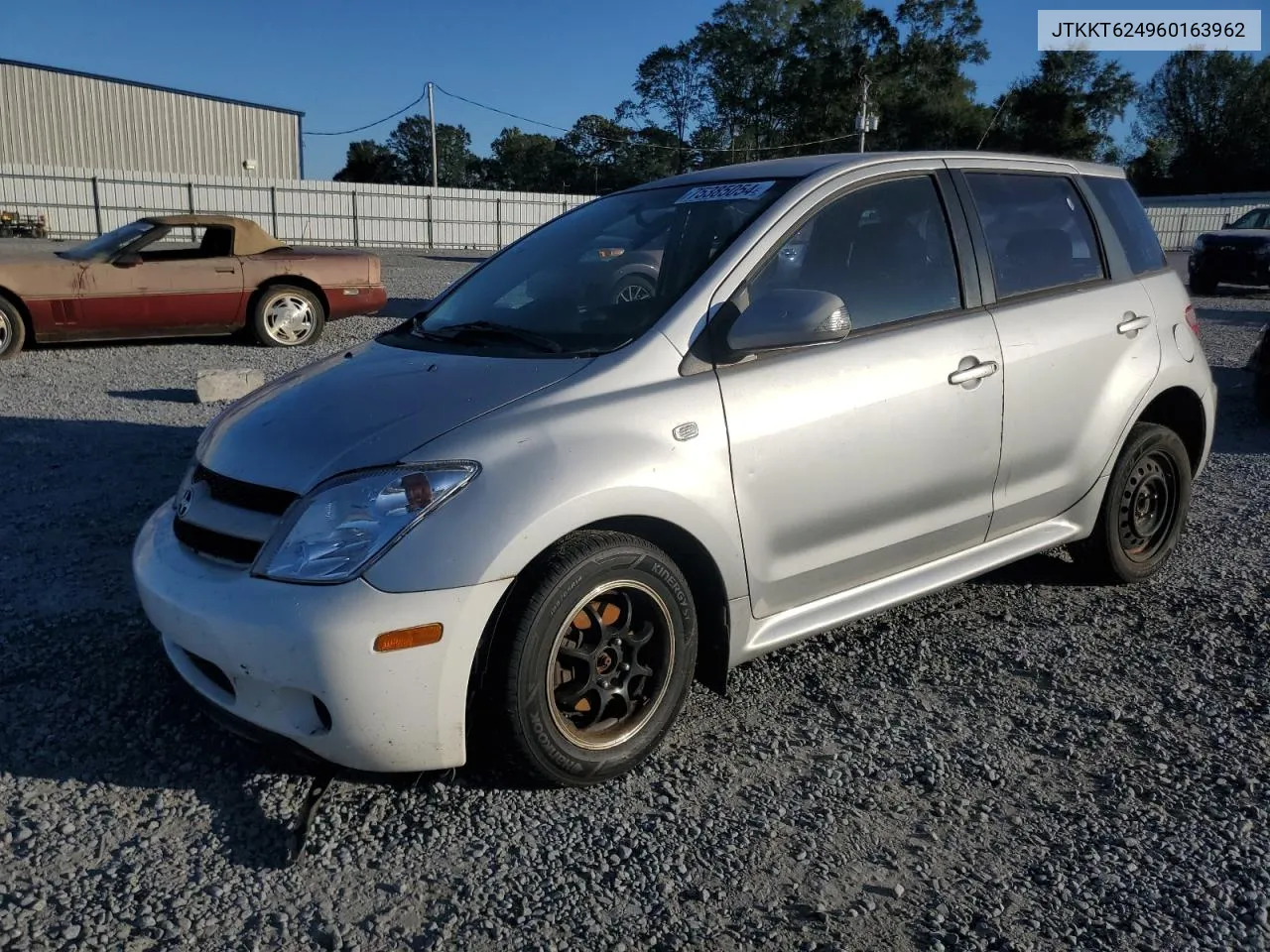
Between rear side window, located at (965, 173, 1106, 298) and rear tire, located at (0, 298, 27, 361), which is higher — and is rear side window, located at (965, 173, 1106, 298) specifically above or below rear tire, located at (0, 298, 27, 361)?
above

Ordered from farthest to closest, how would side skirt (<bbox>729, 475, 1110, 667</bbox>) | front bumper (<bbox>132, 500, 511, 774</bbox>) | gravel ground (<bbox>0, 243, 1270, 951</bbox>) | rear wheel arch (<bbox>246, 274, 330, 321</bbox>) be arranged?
rear wheel arch (<bbox>246, 274, 330, 321</bbox>), side skirt (<bbox>729, 475, 1110, 667</bbox>), front bumper (<bbox>132, 500, 511, 774</bbox>), gravel ground (<bbox>0, 243, 1270, 951</bbox>)

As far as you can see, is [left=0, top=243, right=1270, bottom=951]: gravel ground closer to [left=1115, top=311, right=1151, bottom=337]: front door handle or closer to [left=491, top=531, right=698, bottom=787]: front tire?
[left=491, top=531, right=698, bottom=787]: front tire

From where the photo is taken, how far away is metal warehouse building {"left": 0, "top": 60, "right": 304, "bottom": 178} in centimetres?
4084

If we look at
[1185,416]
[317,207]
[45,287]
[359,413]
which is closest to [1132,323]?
[1185,416]

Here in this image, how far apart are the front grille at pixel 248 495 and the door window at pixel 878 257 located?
1.51 metres

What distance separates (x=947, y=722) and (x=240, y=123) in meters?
47.9

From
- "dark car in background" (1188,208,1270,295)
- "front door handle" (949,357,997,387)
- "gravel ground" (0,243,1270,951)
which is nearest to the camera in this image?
"gravel ground" (0,243,1270,951)

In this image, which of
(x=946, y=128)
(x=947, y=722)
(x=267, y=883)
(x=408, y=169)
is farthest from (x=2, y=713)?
(x=408, y=169)

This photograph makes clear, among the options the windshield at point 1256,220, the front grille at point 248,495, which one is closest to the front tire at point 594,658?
the front grille at point 248,495

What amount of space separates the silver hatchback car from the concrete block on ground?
4367mm

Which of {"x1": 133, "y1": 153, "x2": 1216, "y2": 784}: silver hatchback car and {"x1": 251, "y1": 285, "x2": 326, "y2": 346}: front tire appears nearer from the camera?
{"x1": 133, "y1": 153, "x2": 1216, "y2": 784}: silver hatchback car

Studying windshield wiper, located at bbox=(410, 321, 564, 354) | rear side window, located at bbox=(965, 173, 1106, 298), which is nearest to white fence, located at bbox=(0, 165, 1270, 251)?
windshield wiper, located at bbox=(410, 321, 564, 354)

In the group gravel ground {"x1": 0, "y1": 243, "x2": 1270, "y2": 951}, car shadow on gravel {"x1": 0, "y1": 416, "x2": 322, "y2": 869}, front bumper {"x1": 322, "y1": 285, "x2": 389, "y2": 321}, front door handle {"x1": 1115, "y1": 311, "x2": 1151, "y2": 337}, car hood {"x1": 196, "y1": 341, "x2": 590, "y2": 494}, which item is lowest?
gravel ground {"x1": 0, "y1": 243, "x2": 1270, "y2": 951}

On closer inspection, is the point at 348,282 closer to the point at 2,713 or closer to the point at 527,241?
the point at 527,241
